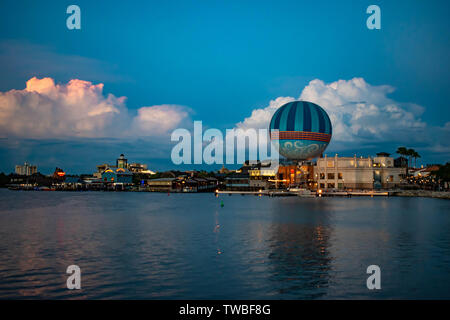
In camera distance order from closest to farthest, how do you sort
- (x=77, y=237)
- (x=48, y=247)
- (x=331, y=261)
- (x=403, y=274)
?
(x=403, y=274), (x=331, y=261), (x=48, y=247), (x=77, y=237)

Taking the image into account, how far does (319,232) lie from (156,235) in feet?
47.7

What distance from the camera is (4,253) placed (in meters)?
25.8

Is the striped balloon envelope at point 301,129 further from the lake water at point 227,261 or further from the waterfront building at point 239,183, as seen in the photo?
the lake water at point 227,261

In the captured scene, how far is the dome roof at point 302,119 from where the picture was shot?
10600 cm

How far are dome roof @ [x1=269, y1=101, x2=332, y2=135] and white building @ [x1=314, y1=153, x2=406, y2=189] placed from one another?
13.9 metres

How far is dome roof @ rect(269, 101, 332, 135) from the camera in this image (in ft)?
348

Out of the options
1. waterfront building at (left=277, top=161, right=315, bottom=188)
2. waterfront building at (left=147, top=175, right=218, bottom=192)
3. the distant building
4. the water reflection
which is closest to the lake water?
the water reflection

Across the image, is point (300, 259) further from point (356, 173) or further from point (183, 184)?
point (183, 184)

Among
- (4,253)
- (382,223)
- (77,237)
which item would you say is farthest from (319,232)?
(4,253)

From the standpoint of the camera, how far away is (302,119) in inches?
4168

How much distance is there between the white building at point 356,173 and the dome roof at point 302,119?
13.9 metres

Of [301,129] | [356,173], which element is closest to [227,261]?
[301,129]

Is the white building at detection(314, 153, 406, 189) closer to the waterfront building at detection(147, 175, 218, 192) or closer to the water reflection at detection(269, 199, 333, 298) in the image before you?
the waterfront building at detection(147, 175, 218, 192)
